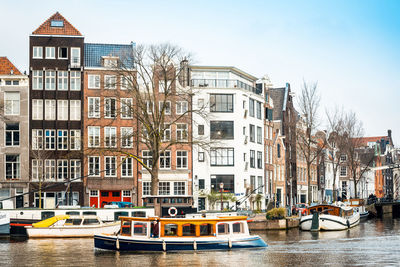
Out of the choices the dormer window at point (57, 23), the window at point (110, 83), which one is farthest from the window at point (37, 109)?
the dormer window at point (57, 23)

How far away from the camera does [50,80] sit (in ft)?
236

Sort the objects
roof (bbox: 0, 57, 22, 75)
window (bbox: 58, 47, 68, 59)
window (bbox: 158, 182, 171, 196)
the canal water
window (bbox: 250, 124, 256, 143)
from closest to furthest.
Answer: the canal water → roof (bbox: 0, 57, 22, 75) → window (bbox: 58, 47, 68, 59) → window (bbox: 158, 182, 171, 196) → window (bbox: 250, 124, 256, 143)

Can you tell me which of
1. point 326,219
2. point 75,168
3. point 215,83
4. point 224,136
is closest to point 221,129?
point 224,136

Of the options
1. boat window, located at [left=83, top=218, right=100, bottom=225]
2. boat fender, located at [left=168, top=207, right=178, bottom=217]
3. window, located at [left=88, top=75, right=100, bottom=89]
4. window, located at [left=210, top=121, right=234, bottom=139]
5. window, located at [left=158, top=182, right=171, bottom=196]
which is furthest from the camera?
window, located at [left=210, top=121, right=234, bottom=139]

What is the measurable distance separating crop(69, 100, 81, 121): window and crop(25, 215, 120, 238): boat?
73.8 feet

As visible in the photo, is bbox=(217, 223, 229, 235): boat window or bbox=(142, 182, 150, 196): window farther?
bbox=(142, 182, 150, 196): window

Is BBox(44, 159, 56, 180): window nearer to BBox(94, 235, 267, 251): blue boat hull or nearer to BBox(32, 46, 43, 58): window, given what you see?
BBox(32, 46, 43, 58): window

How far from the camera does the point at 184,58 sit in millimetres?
60281

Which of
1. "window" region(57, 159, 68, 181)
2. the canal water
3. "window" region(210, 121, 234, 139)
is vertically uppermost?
"window" region(210, 121, 234, 139)

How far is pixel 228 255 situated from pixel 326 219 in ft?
75.7

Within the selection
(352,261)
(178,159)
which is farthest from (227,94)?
(352,261)

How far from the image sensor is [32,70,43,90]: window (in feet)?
235

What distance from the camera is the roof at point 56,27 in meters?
72.9

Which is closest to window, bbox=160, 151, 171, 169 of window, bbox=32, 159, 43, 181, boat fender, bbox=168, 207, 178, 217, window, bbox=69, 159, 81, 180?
window, bbox=69, 159, 81, 180
